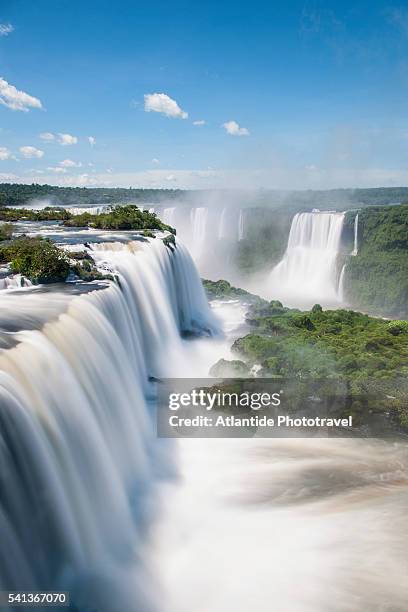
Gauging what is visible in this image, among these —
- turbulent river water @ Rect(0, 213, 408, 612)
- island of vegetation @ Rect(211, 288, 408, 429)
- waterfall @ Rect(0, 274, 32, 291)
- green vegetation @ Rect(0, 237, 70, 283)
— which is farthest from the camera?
green vegetation @ Rect(0, 237, 70, 283)

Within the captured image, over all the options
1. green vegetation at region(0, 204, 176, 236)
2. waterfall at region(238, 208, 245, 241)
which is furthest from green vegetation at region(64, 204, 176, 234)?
waterfall at region(238, 208, 245, 241)

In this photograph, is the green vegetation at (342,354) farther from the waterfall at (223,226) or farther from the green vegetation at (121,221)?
the waterfall at (223,226)

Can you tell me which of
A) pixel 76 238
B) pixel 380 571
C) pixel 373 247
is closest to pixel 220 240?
pixel 373 247

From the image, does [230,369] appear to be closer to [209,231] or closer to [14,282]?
[14,282]

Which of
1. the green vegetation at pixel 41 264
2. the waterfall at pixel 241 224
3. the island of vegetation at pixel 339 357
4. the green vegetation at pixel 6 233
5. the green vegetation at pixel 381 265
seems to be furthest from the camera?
the waterfall at pixel 241 224

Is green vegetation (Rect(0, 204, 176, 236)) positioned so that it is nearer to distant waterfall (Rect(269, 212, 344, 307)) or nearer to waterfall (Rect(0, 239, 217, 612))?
waterfall (Rect(0, 239, 217, 612))

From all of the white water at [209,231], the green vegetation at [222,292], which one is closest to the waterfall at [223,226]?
the white water at [209,231]
